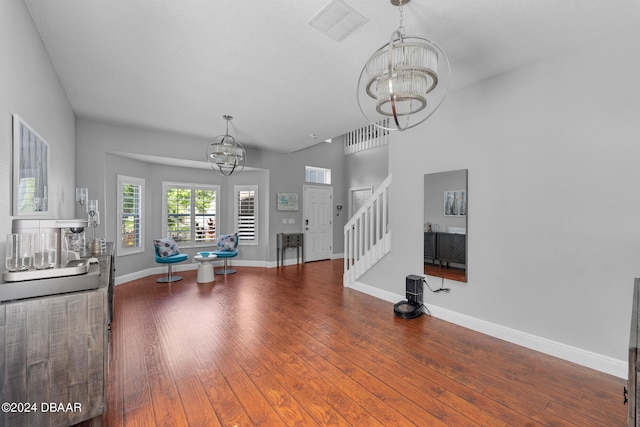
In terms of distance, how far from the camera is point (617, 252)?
2.29m

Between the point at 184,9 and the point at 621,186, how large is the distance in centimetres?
375

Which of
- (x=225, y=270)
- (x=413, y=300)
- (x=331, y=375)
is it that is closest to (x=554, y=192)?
(x=413, y=300)

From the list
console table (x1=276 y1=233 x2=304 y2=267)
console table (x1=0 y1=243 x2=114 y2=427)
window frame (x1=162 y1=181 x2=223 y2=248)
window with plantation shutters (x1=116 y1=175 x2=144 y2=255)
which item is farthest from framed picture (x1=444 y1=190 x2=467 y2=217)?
window with plantation shutters (x1=116 y1=175 x2=144 y2=255)

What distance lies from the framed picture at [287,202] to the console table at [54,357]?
5.29 meters

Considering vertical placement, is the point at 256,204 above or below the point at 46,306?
above

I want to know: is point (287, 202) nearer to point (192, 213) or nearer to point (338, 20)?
point (192, 213)

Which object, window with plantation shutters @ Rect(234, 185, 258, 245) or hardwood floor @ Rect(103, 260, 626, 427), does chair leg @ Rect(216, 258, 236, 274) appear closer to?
window with plantation shutters @ Rect(234, 185, 258, 245)

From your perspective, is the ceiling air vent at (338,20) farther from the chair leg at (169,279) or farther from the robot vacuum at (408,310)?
the chair leg at (169,279)

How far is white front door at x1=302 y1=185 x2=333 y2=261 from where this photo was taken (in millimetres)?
7371

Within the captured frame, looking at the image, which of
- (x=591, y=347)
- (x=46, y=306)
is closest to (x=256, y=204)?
(x=46, y=306)

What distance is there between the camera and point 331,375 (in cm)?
225

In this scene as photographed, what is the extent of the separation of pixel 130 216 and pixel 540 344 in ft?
21.4

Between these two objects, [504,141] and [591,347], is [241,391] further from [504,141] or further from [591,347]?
[504,141]

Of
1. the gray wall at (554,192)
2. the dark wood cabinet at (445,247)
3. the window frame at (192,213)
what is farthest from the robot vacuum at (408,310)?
the window frame at (192,213)
